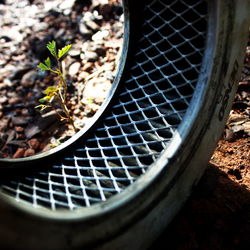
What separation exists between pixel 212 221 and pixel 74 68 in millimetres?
2284

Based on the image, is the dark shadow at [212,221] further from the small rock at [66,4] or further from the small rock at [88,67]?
the small rock at [66,4]

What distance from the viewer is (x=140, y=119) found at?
6.40 feet

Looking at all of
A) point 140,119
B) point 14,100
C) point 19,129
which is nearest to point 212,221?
point 140,119

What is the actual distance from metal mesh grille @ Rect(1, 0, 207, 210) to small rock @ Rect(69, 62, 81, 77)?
1.41m

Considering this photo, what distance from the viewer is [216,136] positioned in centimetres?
174

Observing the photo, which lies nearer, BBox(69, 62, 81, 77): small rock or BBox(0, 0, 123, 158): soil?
BBox(0, 0, 123, 158): soil

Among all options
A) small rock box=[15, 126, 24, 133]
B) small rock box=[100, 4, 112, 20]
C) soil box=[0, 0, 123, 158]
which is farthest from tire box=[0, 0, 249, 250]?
small rock box=[100, 4, 112, 20]

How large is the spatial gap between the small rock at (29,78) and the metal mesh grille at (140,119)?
1.74 m

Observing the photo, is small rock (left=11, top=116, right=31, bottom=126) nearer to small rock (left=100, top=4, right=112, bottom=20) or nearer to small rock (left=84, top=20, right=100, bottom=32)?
small rock (left=84, top=20, right=100, bottom=32)

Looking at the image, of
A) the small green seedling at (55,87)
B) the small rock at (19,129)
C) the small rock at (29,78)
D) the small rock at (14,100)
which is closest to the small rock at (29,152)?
the small rock at (19,129)

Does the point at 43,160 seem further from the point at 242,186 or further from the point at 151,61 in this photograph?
the point at 242,186

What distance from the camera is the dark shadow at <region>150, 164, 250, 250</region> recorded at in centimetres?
175

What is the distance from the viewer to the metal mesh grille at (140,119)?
5.42 feet

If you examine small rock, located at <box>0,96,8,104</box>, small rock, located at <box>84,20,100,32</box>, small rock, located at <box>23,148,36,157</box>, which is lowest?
small rock, located at <box>23,148,36,157</box>
